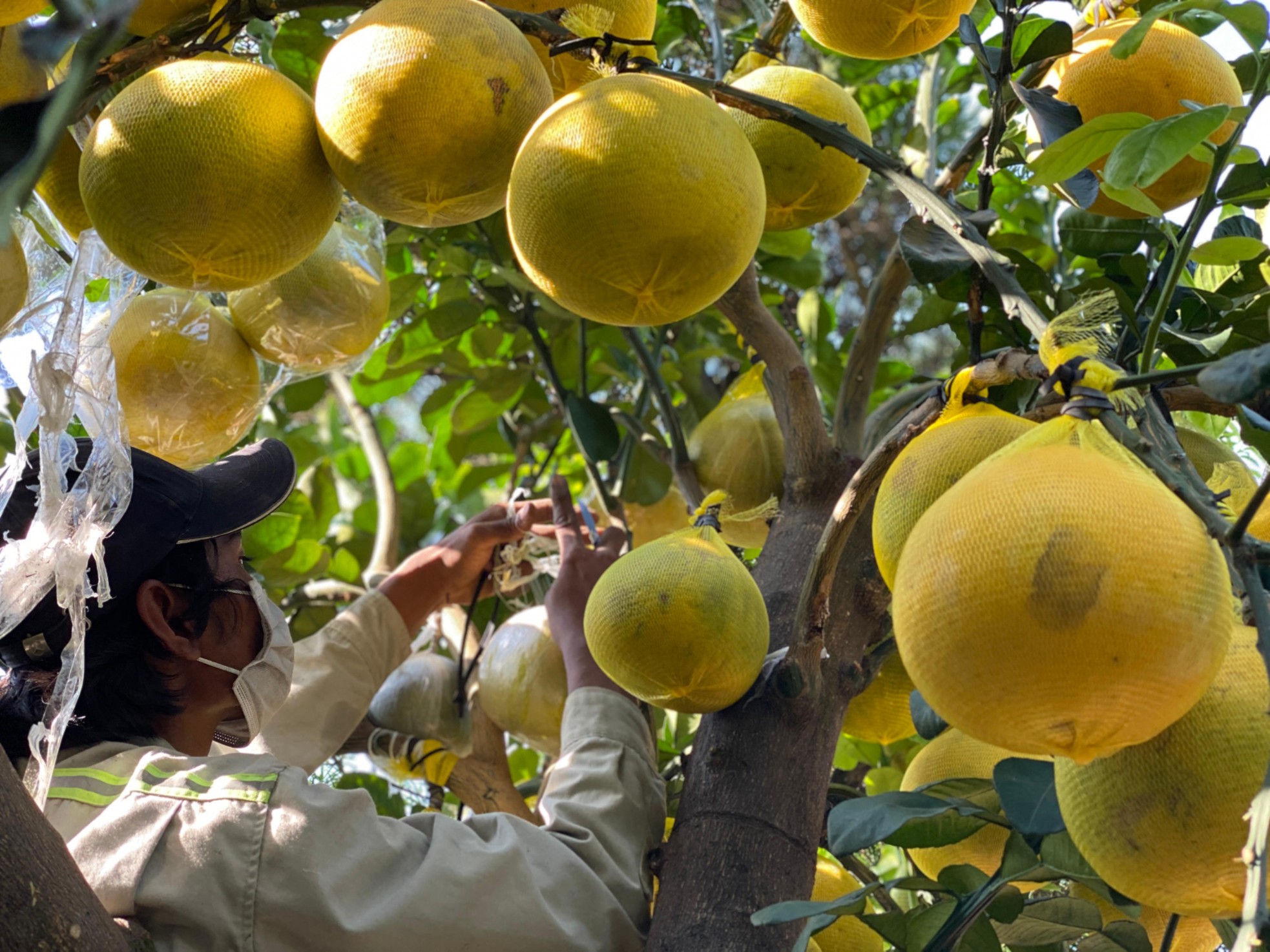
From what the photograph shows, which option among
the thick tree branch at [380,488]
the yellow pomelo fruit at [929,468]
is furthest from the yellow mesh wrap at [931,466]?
the thick tree branch at [380,488]

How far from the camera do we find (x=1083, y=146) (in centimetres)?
90

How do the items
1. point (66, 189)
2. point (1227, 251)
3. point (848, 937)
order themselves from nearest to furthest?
1. point (1227, 251)
2. point (66, 189)
3. point (848, 937)

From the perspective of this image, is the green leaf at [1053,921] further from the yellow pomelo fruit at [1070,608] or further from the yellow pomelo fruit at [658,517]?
the yellow pomelo fruit at [658,517]

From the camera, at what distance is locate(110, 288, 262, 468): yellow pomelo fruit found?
138 cm

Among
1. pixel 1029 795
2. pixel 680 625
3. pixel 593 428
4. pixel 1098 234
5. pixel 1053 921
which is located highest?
pixel 1098 234

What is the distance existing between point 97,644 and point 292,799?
43 cm

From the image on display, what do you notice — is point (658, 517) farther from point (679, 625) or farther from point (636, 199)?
point (636, 199)

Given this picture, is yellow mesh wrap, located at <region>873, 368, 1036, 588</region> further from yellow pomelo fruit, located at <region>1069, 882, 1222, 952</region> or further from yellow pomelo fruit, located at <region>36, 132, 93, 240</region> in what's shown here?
yellow pomelo fruit, located at <region>36, 132, 93, 240</region>

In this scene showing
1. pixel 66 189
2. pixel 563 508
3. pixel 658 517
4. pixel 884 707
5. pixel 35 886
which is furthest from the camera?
pixel 658 517

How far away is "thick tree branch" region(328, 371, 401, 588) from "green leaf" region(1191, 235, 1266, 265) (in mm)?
1469

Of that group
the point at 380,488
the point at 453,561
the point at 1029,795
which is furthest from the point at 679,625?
the point at 380,488

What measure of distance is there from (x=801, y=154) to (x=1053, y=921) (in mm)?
770

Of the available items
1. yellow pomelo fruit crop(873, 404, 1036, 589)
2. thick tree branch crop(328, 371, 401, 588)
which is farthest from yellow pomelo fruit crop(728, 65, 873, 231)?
thick tree branch crop(328, 371, 401, 588)

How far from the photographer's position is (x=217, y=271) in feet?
3.32
